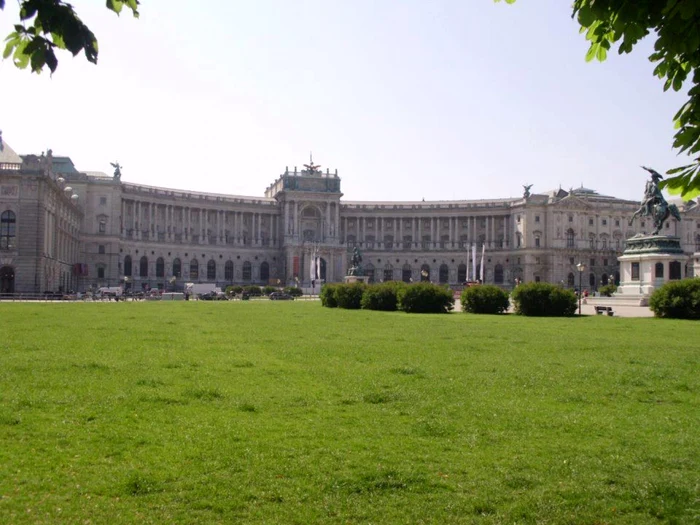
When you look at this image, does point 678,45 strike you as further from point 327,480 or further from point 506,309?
point 506,309

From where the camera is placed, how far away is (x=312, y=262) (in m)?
114

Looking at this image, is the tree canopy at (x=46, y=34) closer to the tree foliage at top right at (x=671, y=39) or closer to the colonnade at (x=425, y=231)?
the tree foliage at top right at (x=671, y=39)

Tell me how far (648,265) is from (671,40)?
5213 centimetres

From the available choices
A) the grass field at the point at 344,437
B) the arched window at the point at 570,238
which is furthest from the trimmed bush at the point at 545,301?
the arched window at the point at 570,238

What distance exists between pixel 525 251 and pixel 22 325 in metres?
102

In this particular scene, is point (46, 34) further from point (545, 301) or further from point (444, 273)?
point (444, 273)

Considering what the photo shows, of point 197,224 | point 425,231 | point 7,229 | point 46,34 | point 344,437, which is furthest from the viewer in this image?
point 425,231

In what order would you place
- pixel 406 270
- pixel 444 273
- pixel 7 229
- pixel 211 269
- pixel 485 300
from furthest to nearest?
pixel 406 270, pixel 444 273, pixel 211 269, pixel 7 229, pixel 485 300

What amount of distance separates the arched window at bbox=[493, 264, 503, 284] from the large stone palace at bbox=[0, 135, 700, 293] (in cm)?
18

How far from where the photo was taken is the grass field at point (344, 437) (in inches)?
290

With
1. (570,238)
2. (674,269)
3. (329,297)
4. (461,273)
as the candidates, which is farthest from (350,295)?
(570,238)

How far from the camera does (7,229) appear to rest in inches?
2549

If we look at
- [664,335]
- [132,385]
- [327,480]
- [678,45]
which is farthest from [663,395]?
[664,335]

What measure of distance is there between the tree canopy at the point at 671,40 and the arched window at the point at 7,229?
66.4 metres
